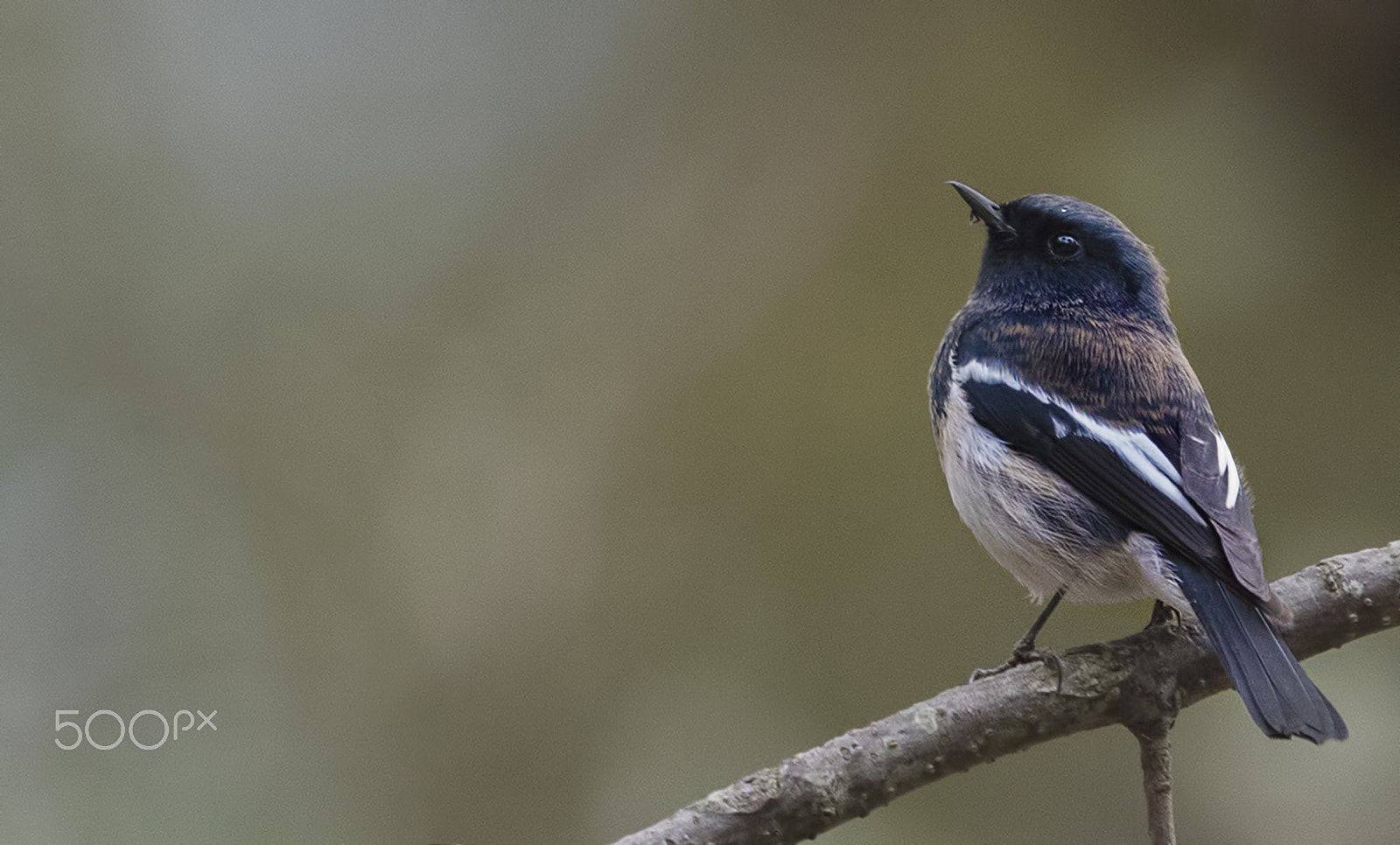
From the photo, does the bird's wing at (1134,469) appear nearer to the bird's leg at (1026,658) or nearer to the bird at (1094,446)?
the bird at (1094,446)

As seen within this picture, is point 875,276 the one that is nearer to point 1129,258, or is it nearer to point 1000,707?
point 1129,258

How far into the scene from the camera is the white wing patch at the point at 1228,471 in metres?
2.56

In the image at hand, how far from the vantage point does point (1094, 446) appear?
266 cm

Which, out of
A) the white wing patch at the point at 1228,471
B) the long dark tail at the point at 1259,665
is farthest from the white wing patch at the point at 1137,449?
the long dark tail at the point at 1259,665

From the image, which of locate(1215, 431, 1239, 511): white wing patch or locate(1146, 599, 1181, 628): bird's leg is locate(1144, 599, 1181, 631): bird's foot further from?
locate(1215, 431, 1239, 511): white wing patch

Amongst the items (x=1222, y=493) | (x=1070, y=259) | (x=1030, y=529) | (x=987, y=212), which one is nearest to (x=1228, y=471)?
(x=1222, y=493)

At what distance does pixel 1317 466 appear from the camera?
3992 millimetres

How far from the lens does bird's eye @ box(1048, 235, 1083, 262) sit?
3082 mm

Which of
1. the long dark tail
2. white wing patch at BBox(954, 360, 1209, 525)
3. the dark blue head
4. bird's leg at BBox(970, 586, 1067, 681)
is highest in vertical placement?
the dark blue head

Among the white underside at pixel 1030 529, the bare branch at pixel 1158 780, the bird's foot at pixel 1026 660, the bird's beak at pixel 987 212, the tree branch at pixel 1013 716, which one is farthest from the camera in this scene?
the bird's beak at pixel 987 212

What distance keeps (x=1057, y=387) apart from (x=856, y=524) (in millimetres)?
1497

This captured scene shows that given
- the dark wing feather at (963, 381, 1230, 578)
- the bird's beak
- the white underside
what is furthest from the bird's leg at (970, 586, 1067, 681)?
Result: the bird's beak

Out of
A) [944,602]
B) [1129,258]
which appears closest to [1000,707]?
[1129,258]

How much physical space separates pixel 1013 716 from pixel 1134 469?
1.90 ft
